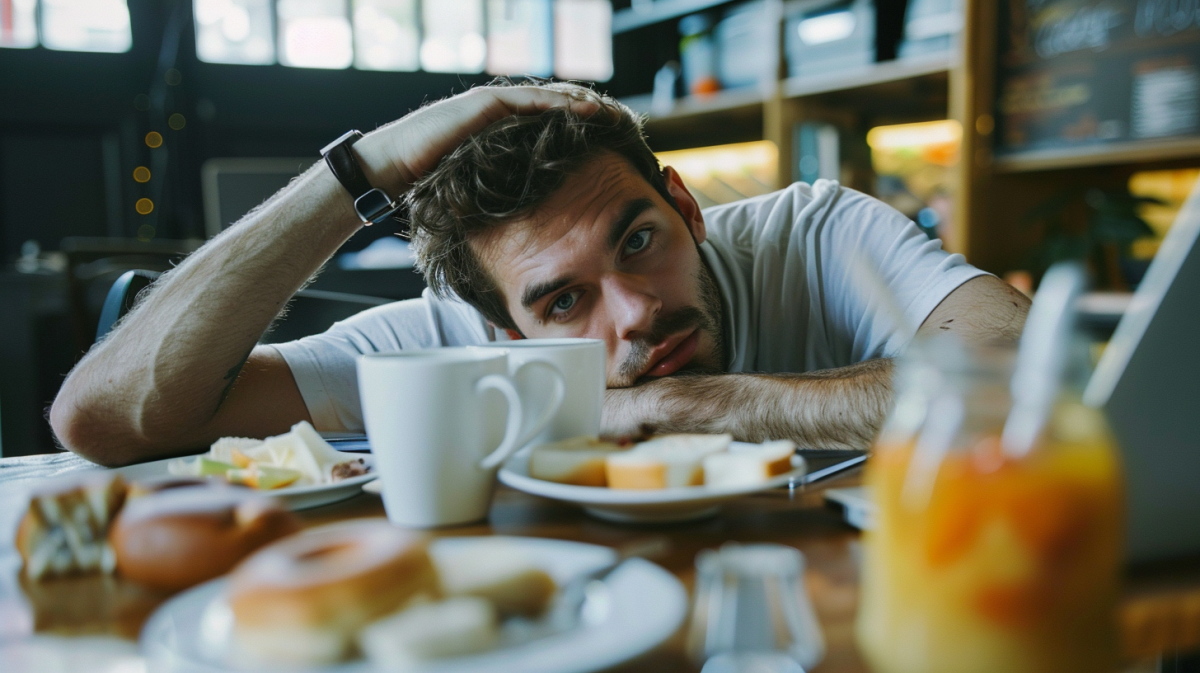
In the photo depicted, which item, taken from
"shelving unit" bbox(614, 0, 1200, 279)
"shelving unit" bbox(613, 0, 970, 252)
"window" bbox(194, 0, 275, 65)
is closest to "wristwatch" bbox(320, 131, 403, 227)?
"shelving unit" bbox(613, 0, 970, 252)

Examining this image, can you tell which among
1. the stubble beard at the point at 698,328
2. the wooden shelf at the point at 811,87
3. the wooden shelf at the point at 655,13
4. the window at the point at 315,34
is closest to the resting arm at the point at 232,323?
the stubble beard at the point at 698,328

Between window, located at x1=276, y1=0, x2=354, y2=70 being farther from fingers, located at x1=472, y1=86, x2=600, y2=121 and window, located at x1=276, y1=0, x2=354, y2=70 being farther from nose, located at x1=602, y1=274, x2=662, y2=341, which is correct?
nose, located at x1=602, y1=274, x2=662, y2=341

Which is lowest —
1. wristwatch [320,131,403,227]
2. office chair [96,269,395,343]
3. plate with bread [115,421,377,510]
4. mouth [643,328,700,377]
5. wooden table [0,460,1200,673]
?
wooden table [0,460,1200,673]

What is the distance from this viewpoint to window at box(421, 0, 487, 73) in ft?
14.5

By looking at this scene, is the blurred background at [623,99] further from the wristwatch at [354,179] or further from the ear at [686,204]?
the ear at [686,204]

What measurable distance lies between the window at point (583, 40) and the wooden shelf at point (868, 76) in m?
1.62

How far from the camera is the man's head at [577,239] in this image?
51.4 inches

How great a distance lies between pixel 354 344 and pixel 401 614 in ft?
3.84

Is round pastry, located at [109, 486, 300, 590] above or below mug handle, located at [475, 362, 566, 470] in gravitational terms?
below

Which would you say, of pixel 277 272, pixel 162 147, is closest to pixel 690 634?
pixel 277 272

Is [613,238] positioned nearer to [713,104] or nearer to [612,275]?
[612,275]

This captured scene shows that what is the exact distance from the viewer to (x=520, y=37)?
4680 millimetres

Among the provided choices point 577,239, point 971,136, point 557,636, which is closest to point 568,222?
point 577,239

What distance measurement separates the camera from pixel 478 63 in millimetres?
4578
